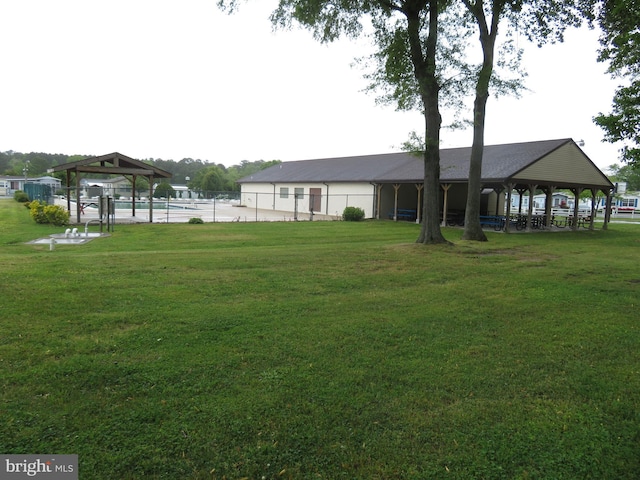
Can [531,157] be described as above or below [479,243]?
above

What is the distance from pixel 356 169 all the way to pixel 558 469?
29454mm

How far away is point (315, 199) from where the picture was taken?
32.5 metres

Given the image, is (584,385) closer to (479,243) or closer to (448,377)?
(448,377)

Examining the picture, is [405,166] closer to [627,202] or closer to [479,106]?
[479,106]

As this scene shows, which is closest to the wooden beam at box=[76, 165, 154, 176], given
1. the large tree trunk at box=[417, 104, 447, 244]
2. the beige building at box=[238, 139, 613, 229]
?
the beige building at box=[238, 139, 613, 229]

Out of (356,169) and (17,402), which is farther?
(356,169)

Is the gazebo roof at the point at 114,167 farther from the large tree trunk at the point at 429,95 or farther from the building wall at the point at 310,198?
the large tree trunk at the point at 429,95

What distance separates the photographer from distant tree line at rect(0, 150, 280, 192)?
230 ft

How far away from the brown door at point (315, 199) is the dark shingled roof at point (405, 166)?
0.80 metres

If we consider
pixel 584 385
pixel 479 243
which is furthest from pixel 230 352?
pixel 479 243

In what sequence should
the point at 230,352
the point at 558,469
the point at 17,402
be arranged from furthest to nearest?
1. the point at 230,352
2. the point at 17,402
3. the point at 558,469

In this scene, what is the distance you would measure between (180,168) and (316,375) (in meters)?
109

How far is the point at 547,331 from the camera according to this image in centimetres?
535

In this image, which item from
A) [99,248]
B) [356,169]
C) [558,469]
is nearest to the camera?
[558,469]
